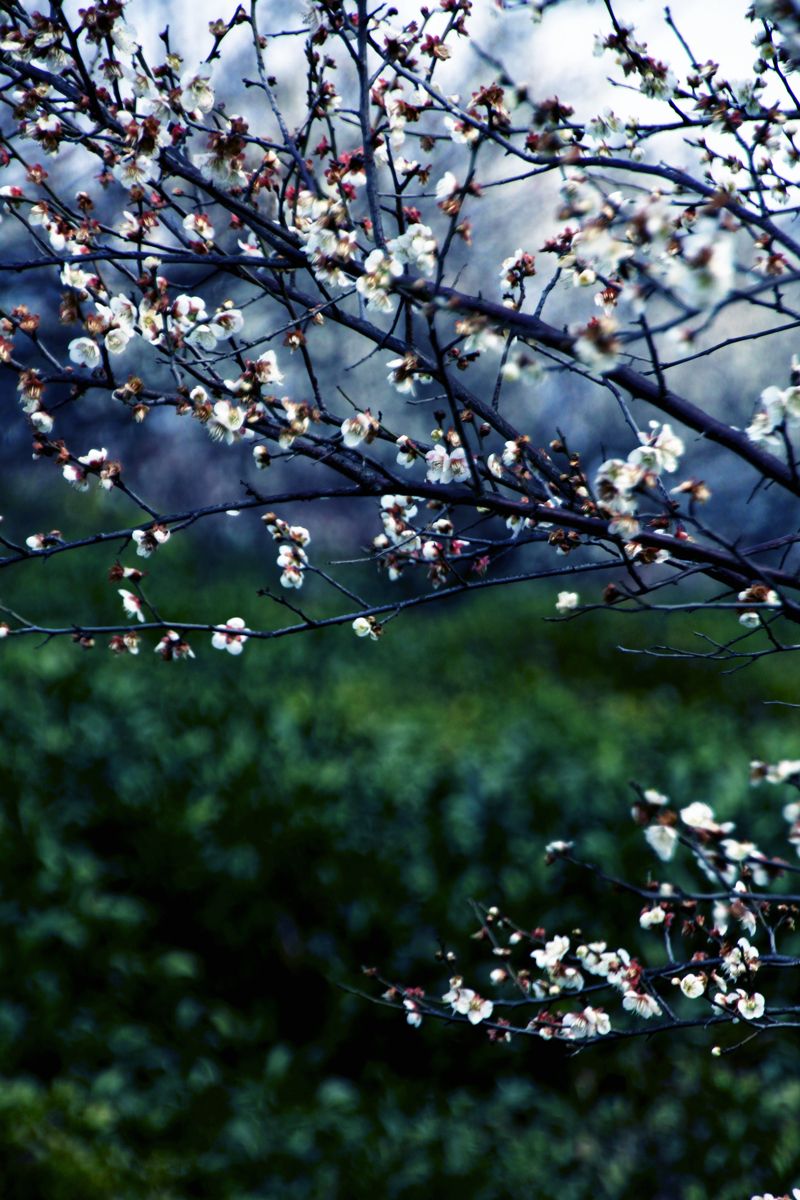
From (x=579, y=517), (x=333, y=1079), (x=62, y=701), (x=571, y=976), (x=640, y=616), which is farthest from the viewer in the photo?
(x=640, y=616)

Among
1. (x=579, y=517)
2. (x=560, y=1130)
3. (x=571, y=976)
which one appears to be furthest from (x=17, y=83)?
(x=560, y=1130)

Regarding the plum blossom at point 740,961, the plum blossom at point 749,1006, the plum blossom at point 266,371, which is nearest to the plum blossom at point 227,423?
the plum blossom at point 266,371

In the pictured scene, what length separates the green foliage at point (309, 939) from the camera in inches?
129

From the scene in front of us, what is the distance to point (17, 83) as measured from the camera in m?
1.96

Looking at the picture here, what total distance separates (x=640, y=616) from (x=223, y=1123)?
622cm

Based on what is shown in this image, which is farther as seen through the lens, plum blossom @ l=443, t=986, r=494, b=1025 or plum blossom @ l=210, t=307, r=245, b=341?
plum blossom @ l=443, t=986, r=494, b=1025

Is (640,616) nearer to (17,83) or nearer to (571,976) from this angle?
(571,976)

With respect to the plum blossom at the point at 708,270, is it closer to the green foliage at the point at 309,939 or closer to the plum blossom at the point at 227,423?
the plum blossom at the point at 227,423

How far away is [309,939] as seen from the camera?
13.0ft

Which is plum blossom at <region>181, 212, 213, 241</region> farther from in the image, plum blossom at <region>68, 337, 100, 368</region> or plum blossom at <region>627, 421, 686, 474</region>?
plum blossom at <region>627, 421, 686, 474</region>

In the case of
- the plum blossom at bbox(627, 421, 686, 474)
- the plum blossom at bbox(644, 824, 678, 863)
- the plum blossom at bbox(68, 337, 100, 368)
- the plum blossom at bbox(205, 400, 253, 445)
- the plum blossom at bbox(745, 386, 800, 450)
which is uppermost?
the plum blossom at bbox(68, 337, 100, 368)

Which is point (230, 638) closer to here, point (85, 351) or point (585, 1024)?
point (85, 351)

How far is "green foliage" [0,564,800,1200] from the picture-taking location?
10.8 feet

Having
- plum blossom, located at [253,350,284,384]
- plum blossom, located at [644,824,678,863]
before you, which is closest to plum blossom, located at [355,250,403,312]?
plum blossom, located at [253,350,284,384]
